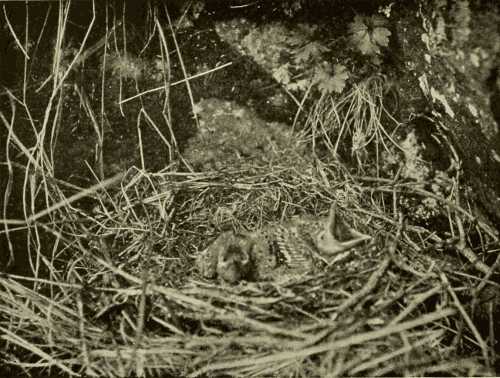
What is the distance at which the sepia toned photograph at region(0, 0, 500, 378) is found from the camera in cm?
178

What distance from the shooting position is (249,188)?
7.55 feet

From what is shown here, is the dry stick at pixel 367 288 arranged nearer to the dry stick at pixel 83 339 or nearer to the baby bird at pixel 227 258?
the baby bird at pixel 227 258

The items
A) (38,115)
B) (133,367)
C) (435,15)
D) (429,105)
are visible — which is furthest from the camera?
(38,115)

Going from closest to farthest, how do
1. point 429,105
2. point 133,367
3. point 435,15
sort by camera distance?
1. point 133,367
2. point 435,15
3. point 429,105

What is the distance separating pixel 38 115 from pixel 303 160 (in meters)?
1.34

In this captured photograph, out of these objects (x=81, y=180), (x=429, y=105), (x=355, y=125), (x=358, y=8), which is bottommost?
(x=81, y=180)

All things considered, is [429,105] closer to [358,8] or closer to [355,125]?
[355,125]

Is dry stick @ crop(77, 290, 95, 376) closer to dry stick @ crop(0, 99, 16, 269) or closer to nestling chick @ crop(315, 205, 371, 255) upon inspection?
dry stick @ crop(0, 99, 16, 269)

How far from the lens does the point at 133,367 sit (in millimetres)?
1766

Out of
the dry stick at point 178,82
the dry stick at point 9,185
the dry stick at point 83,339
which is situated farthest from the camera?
the dry stick at point 178,82

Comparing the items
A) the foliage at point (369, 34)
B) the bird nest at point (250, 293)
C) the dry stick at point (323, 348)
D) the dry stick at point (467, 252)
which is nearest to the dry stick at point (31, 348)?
the bird nest at point (250, 293)

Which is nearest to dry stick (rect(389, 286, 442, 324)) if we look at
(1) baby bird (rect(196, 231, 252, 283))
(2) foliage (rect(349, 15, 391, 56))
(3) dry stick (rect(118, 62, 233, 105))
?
(1) baby bird (rect(196, 231, 252, 283))

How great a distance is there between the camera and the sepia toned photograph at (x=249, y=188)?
1.78 metres

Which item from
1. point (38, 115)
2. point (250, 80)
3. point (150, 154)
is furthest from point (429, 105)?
point (38, 115)
